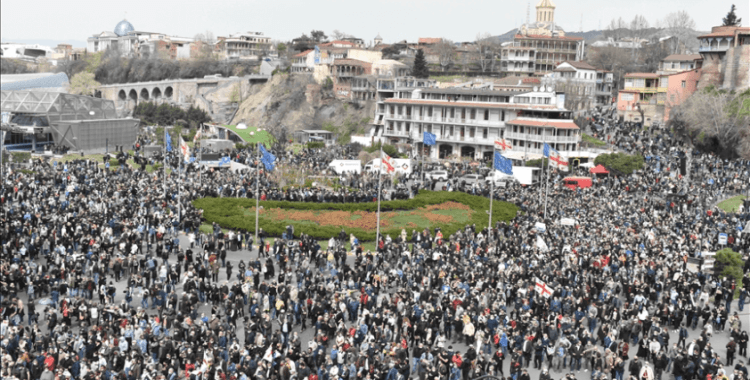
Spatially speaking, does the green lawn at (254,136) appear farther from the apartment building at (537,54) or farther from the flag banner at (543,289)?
the flag banner at (543,289)

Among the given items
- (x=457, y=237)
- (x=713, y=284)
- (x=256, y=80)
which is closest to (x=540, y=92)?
(x=457, y=237)

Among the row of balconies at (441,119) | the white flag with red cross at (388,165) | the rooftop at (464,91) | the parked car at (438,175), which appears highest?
the rooftop at (464,91)

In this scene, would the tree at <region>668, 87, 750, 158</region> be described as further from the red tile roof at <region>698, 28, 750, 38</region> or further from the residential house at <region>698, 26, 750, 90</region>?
the red tile roof at <region>698, 28, 750, 38</region>

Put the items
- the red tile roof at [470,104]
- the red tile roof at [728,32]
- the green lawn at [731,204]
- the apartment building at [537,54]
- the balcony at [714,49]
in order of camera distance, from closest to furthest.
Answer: the green lawn at [731,204], the red tile roof at [470,104], the red tile roof at [728,32], the balcony at [714,49], the apartment building at [537,54]

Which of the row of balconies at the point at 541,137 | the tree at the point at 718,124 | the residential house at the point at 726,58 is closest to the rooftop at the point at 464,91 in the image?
the row of balconies at the point at 541,137

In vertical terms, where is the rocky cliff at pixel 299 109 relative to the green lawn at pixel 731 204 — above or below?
above

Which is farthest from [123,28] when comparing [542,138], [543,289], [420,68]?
[543,289]

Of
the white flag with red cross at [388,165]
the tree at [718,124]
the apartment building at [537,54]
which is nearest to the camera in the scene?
the white flag with red cross at [388,165]

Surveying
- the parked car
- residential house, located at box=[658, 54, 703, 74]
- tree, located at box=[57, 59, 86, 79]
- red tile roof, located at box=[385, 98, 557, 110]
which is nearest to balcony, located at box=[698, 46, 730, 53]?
residential house, located at box=[658, 54, 703, 74]
